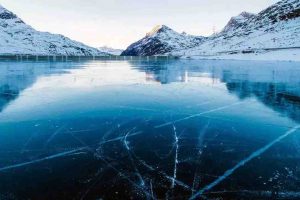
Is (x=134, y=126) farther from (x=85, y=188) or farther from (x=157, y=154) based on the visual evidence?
(x=85, y=188)

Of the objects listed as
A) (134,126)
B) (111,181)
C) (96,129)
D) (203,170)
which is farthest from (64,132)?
(203,170)

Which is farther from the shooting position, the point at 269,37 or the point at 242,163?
the point at 269,37

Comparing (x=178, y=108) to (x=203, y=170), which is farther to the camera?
(x=178, y=108)

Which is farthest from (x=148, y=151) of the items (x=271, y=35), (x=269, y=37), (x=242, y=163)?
(x=271, y=35)

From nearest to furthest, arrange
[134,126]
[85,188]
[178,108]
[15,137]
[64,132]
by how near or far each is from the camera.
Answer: [85,188]
[15,137]
[64,132]
[134,126]
[178,108]

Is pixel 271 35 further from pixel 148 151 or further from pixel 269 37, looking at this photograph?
pixel 148 151

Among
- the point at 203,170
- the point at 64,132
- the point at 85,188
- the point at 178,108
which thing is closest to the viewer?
the point at 85,188

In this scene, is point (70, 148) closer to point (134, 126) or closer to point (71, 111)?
point (134, 126)

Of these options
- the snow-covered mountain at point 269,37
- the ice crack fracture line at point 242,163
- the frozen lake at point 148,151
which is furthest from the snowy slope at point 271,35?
the ice crack fracture line at point 242,163

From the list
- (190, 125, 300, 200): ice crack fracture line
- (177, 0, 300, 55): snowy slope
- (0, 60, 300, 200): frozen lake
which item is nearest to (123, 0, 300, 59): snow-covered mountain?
(177, 0, 300, 55): snowy slope

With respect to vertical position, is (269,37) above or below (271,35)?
below

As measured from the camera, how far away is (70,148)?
4.96m

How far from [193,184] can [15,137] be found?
138 inches

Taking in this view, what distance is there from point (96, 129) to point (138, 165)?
6.89ft
